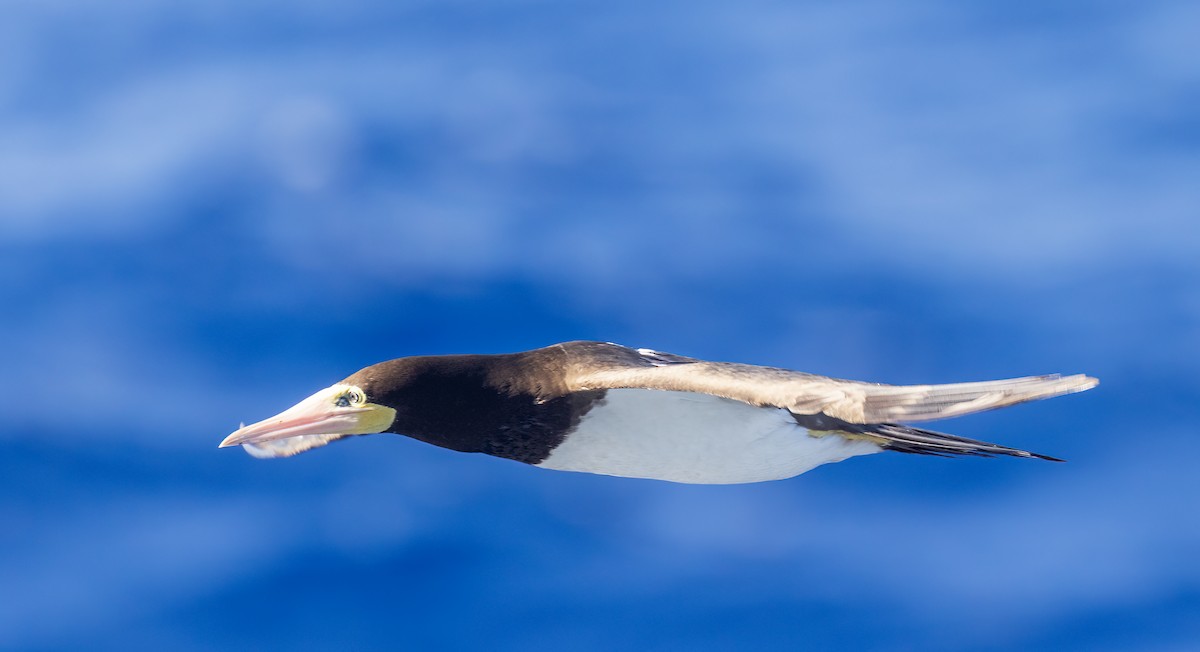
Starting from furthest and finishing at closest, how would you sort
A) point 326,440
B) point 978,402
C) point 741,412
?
point 326,440 < point 741,412 < point 978,402

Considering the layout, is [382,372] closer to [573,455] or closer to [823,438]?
[573,455]

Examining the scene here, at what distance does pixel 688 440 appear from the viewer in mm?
12219

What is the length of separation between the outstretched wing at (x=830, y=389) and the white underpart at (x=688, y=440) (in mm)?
330

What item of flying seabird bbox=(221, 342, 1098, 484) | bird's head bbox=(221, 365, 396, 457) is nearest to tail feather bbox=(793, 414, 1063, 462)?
flying seabird bbox=(221, 342, 1098, 484)

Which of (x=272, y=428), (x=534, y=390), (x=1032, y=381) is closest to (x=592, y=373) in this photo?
(x=534, y=390)

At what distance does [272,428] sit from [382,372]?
1.00 m

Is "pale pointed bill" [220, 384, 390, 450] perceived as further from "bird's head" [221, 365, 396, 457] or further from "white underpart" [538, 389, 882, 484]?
"white underpart" [538, 389, 882, 484]

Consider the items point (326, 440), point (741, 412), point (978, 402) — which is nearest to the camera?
point (978, 402)

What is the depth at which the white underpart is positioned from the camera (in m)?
12.0

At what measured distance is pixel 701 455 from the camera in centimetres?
1230

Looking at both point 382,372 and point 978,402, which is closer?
point 978,402

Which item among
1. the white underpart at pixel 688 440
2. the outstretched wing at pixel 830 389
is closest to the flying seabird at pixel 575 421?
the white underpart at pixel 688 440

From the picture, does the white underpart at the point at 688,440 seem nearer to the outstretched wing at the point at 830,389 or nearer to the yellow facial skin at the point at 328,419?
the outstretched wing at the point at 830,389

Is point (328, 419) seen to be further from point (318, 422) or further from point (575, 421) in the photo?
point (575, 421)
